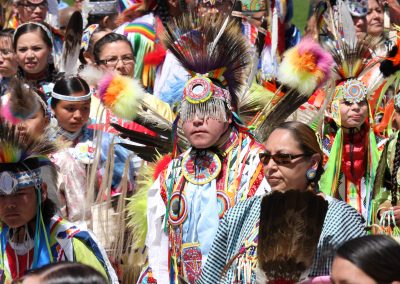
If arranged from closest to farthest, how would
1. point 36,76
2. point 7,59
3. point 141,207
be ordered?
point 141,207 < point 36,76 < point 7,59

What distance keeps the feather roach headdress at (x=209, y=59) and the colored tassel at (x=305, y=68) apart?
20cm

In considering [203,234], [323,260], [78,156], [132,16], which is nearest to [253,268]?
[323,260]

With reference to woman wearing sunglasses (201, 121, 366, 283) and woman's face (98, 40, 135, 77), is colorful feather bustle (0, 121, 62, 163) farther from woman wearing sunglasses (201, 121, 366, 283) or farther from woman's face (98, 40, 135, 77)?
woman's face (98, 40, 135, 77)

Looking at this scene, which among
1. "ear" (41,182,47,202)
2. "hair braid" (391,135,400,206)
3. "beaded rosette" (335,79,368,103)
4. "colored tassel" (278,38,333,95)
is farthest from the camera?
"beaded rosette" (335,79,368,103)

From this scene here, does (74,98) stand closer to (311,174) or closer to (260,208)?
(311,174)

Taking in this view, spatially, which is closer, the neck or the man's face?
the neck

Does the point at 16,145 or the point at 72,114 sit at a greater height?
the point at 16,145

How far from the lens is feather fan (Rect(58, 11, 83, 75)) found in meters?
7.34

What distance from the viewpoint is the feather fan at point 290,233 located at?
A: 12.8 ft

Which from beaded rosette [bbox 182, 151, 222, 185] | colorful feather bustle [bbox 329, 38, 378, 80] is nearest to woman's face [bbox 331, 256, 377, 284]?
beaded rosette [bbox 182, 151, 222, 185]

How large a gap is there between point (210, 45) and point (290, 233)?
61.2 inches

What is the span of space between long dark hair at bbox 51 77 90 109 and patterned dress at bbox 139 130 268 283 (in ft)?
5.10

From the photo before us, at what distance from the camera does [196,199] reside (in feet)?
16.8

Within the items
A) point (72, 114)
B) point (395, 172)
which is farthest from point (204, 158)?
point (72, 114)
